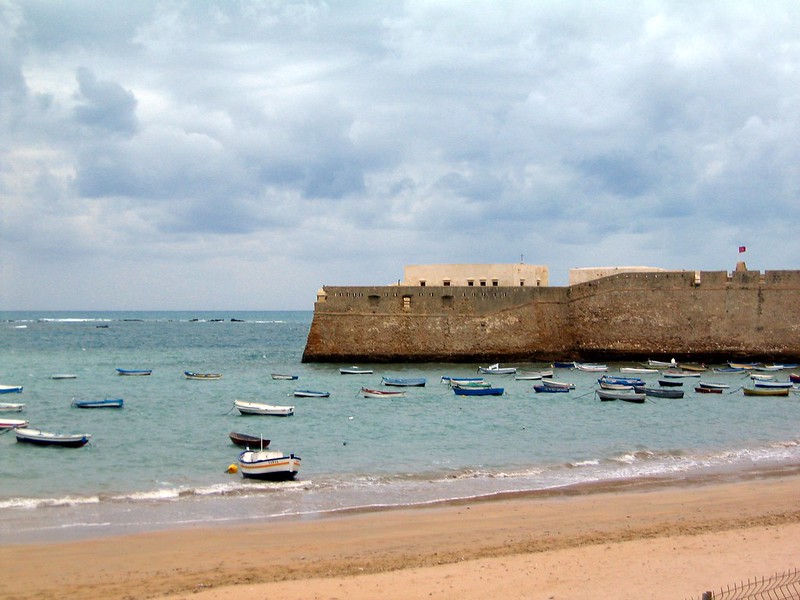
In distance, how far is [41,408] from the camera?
80.9ft

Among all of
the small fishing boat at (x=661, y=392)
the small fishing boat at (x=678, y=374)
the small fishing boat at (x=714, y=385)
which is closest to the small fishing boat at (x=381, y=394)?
the small fishing boat at (x=661, y=392)

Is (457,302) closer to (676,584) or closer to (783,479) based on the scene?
(783,479)

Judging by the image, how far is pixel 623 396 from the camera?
25.8 meters

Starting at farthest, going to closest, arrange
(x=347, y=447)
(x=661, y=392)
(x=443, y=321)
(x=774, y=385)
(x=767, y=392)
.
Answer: (x=443, y=321) < (x=774, y=385) < (x=767, y=392) < (x=661, y=392) < (x=347, y=447)

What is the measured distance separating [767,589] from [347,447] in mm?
10880

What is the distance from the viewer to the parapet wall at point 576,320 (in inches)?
1339

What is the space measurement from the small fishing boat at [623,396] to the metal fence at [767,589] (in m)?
17.2

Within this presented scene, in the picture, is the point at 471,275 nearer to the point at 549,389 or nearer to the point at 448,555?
the point at 549,389

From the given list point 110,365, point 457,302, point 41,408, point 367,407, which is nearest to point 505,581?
point 367,407

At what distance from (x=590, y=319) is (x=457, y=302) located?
5.88m

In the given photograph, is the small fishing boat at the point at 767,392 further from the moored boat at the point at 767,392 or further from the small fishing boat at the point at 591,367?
the small fishing boat at the point at 591,367

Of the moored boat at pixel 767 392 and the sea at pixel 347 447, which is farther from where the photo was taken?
the moored boat at pixel 767 392

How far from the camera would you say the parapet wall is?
34.0 metres

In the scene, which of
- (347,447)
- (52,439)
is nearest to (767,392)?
(347,447)
